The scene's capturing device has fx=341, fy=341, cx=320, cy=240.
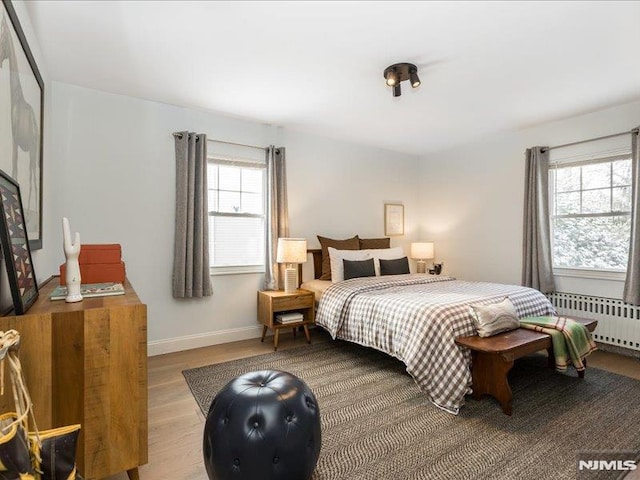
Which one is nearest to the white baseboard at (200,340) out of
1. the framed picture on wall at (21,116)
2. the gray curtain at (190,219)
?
the gray curtain at (190,219)

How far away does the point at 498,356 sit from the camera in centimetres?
229

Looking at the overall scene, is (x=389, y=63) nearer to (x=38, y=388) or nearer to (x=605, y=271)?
(x=38, y=388)

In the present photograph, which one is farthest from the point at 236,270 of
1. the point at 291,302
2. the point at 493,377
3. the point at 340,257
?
the point at 493,377

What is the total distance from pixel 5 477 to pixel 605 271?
15.2 feet

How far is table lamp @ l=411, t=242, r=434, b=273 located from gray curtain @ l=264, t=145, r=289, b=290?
6.91 ft

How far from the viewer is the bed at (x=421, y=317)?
2.43 meters

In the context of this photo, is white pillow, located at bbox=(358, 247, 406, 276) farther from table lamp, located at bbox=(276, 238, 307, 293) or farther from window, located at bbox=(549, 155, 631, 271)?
window, located at bbox=(549, 155, 631, 271)

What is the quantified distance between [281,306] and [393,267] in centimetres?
156

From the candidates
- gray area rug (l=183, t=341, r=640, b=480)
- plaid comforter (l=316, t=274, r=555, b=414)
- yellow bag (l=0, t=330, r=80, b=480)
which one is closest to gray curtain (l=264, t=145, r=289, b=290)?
plaid comforter (l=316, t=274, r=555, b=414)

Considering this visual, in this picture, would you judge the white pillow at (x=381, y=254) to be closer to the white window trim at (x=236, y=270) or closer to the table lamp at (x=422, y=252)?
the table lamp at (x=422, y=252)

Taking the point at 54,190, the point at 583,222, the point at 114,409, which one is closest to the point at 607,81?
the point at 583,222

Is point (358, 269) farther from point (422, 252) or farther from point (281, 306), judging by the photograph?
point (422, 252)

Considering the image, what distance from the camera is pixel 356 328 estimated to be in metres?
3.19

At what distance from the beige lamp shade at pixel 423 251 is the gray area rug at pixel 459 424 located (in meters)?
2.09
